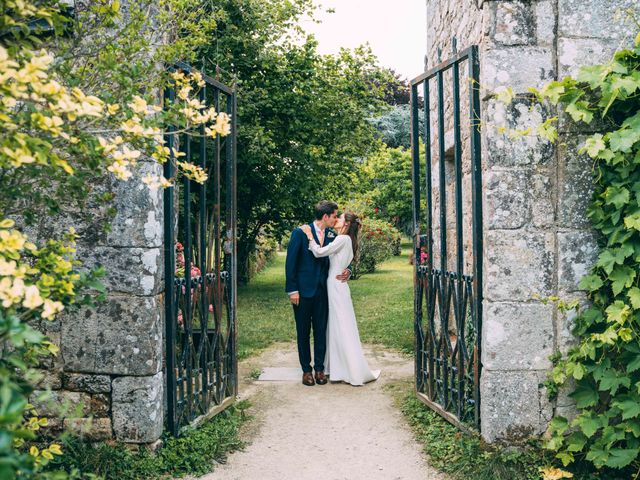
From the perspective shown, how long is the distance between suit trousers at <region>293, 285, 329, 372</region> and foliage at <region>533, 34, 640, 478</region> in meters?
2.74

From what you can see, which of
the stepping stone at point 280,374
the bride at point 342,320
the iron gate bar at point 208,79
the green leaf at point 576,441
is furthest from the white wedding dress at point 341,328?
the green leaf at point 576,441

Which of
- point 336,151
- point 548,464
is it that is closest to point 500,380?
point 548,464

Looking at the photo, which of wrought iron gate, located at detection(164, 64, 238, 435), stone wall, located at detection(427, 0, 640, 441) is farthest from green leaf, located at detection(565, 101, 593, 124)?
wrought iron gate, located at detection(164, 64, 238, 435)

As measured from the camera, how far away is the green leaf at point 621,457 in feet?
11.0

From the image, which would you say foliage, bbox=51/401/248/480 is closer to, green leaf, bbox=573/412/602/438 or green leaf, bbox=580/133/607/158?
green leaf, bbox=573/412/602/438

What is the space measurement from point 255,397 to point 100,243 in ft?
7.88

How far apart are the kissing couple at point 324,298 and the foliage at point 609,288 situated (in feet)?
8.60

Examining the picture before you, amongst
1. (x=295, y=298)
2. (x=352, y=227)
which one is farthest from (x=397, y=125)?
(x=295, y=298)

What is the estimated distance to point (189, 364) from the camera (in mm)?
4289

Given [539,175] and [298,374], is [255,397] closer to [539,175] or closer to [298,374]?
[298,374]

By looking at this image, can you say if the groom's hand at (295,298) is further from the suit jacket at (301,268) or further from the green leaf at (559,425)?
the green leaf at (559,425)

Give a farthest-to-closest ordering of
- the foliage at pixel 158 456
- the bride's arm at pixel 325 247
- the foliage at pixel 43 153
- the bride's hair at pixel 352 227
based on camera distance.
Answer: the bride's hair at pixel 352 227 → the bride's arm at pixel 325 247 → the foliage at pixel 158 456 → the foliage at pixel 43 153

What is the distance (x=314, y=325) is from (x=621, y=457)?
3.28 m

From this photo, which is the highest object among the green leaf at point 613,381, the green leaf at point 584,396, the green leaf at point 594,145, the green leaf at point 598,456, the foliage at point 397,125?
the foliage at point 397,125
